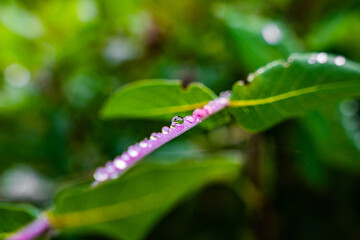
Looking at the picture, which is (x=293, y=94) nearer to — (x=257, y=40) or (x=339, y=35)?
(x=257, y=40)

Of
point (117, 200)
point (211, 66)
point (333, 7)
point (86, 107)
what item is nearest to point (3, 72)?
point (86, 107)

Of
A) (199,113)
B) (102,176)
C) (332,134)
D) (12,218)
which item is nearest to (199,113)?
(199,113)

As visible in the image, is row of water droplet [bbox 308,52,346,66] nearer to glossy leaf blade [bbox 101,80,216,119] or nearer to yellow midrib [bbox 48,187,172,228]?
glossy leaf blade [bbox 101,80,216,119]

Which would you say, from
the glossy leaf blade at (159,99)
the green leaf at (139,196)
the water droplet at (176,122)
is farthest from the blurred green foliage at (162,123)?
the water droplet at (176,122)

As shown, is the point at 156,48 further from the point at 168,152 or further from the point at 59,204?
the point at 59,204

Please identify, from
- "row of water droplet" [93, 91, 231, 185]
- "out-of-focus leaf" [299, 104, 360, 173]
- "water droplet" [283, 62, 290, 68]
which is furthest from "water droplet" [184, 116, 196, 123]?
"out-of-focus leaf" [299, 104, 360, 173]

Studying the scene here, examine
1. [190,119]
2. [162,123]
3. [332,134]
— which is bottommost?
[190,119]
